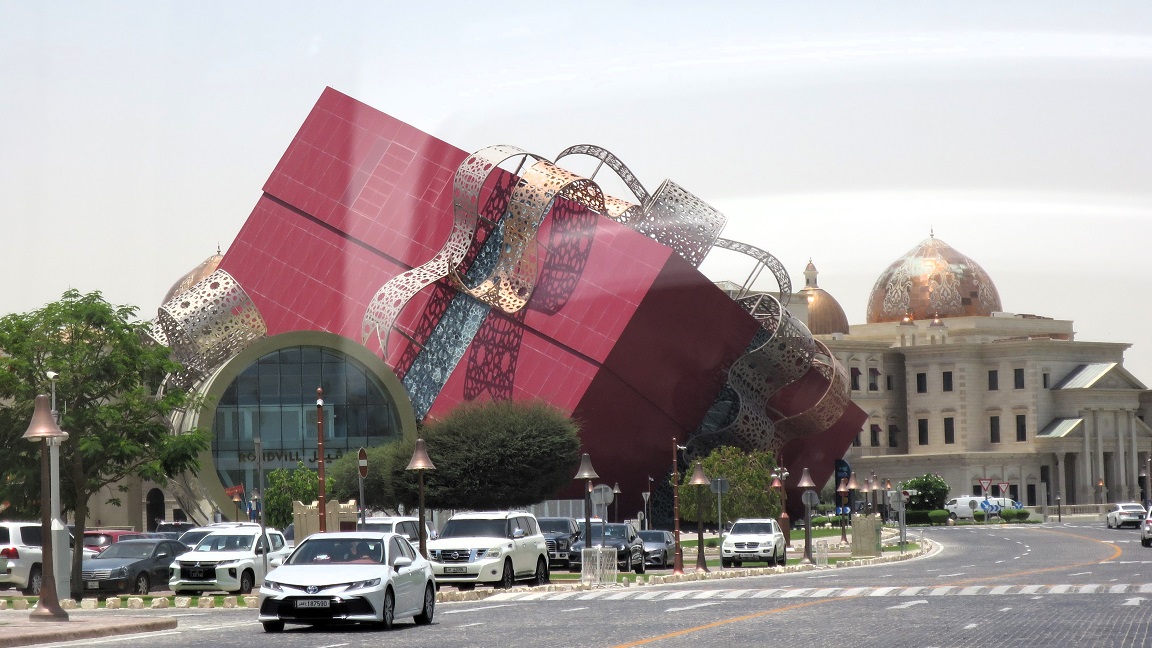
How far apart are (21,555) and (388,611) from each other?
52.2ft

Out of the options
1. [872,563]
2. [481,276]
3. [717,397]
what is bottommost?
[872,563]

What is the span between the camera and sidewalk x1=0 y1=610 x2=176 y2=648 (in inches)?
803

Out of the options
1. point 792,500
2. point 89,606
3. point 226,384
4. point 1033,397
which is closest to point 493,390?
point 226,384

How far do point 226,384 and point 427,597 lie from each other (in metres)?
47.3

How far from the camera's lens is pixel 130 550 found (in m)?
38.2

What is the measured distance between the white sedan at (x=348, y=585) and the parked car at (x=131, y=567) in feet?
45.6

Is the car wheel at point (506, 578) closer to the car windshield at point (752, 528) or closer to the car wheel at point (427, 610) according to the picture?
the car wheel at point (427, 610)

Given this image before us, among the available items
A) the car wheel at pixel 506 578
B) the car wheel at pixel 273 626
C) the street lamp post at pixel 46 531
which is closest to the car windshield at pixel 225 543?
the car wheel at pixel 506 578

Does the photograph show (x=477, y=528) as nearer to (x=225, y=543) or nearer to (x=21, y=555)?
(x=225, y=543)

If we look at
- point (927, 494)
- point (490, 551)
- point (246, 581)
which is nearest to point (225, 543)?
point (246, 581)

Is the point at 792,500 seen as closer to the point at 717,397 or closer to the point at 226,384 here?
the point at 717,397

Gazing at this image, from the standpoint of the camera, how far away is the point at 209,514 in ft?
228

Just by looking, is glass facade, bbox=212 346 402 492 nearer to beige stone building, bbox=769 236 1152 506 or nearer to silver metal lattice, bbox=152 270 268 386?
silver metal lattice, bbox=152 270 268 386

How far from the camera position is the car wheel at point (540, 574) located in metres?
36.7
